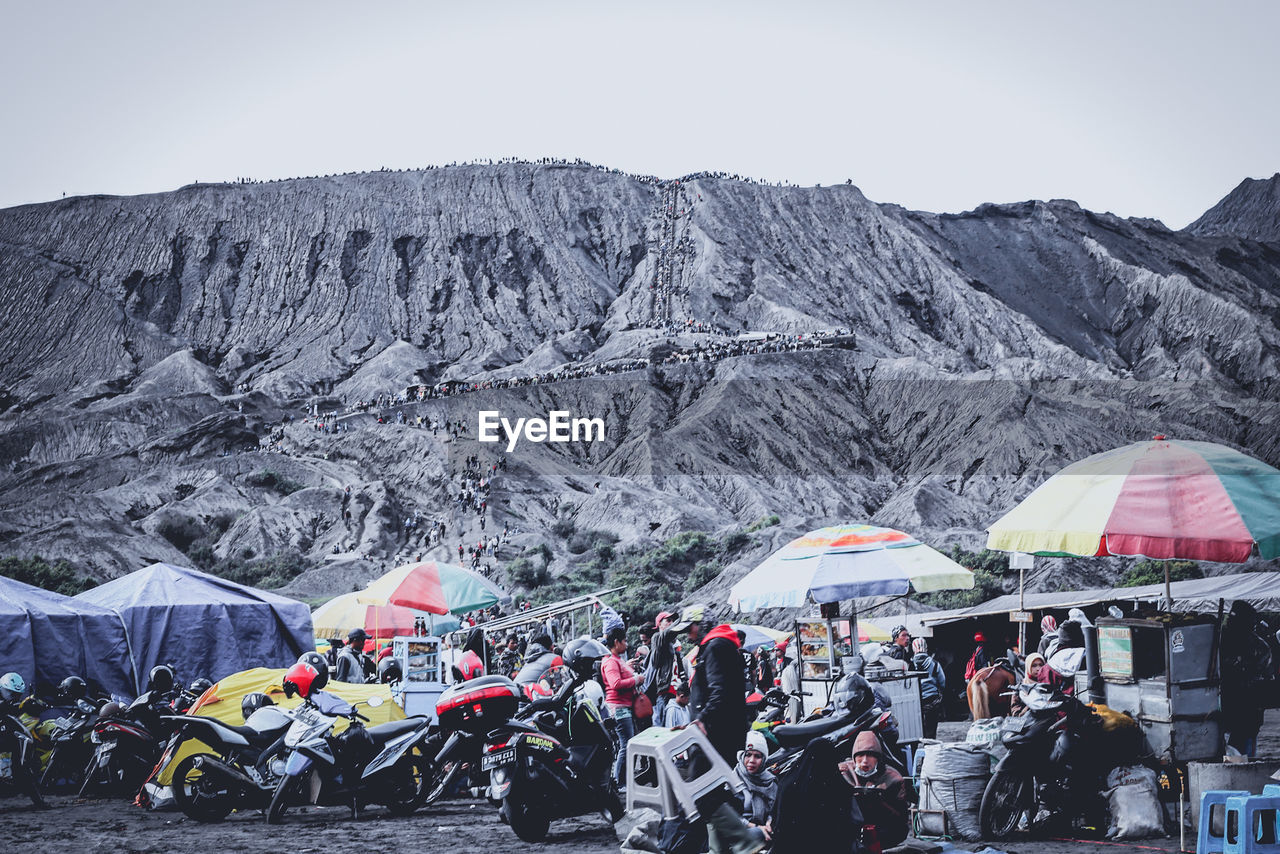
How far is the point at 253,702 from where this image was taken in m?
11.7

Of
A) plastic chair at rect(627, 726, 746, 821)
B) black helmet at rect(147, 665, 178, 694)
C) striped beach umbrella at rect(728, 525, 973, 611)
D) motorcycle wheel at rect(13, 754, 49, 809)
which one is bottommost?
motorcycle wheel at rect(13, 754, 49, 809)

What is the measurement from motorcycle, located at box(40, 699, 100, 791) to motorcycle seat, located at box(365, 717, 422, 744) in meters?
4.52

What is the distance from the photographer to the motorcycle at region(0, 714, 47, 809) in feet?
38.6

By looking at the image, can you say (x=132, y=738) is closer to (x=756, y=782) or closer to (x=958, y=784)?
(x=756, y=782)

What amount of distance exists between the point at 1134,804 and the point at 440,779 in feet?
18.9

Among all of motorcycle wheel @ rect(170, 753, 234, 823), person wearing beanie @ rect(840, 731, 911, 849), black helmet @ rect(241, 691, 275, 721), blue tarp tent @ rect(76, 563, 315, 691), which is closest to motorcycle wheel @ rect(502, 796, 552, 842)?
person wearing beanie @ rect(840, 731, 911, 849)

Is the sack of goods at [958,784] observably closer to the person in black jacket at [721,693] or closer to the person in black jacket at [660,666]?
the person in black jacket at [721,693]

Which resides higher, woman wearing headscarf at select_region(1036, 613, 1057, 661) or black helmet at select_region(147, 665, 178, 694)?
woman wearing headscarf at select_region(1036, 613, 1057, 661)

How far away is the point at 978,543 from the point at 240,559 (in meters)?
32.2

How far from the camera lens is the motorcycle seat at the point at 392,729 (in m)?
10.6

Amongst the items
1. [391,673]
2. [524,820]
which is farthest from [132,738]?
[524,820]

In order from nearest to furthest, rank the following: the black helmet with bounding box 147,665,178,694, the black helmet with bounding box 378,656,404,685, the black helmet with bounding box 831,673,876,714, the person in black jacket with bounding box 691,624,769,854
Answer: the person in black jacket with bounding box 691,624,769,854
the black helmet with bounding box 831,673,876,714
the black helmet with bounding box 147,665,178,694
the black helmet with bounding box 378,656,404,685

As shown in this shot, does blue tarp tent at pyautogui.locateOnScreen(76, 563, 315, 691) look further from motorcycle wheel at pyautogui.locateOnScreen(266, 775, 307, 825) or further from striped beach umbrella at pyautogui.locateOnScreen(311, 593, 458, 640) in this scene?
motorcycle wheel at pyautogui.locateOnScreen(266, 775, 307, 825)

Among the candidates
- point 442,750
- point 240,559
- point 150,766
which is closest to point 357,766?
point 442,750
